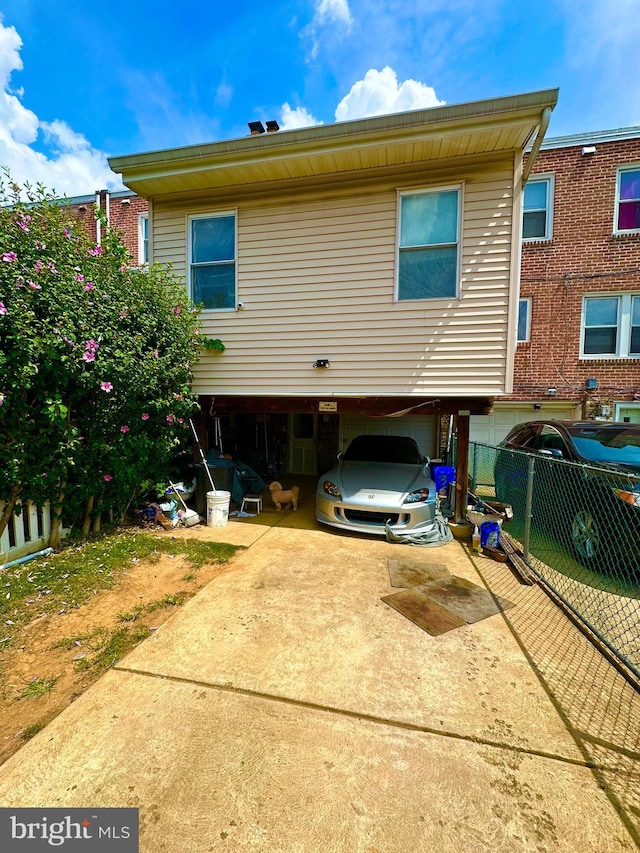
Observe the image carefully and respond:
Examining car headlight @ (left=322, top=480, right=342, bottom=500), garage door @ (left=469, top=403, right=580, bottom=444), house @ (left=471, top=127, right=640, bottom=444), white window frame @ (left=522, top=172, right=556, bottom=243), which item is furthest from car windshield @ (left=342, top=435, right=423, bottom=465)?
white window frame @ (left=522, top=172, right=556, bottom=243)

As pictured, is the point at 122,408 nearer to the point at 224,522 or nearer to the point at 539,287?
the point at 224,522

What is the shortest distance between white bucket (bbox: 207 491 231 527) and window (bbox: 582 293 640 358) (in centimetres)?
974

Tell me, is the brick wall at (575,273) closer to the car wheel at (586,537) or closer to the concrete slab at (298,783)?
the car wheel at (586,537)

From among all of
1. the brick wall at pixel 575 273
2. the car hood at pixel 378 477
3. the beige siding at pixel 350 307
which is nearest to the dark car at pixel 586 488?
the beige siding at pixel 350 307

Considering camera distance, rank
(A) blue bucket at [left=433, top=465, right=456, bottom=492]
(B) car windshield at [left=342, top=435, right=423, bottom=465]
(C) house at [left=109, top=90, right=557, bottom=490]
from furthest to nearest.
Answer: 1. (A) blue bucket at [left=433, top=465, right=456, bottom=492]
2. (B) car windshield at [left=342, top=435, right=423, bottom=465]
3. (C) house at [left=109, top=90, right=557, bottom=490]

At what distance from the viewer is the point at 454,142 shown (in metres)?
4.55

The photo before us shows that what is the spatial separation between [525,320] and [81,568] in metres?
10.9

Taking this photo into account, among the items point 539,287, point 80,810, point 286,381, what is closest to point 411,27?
point 286,381

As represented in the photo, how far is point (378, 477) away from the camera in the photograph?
Answer: 5320 millimetres

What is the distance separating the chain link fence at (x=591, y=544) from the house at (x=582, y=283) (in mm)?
5628

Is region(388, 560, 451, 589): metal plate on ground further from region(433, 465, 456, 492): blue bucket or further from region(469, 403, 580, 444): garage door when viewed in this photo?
region(469, 403, 580, 444): garage door

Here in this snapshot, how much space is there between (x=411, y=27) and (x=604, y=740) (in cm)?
834

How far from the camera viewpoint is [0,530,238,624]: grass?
10.5 feet

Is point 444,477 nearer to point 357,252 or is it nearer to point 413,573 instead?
point 413,573
